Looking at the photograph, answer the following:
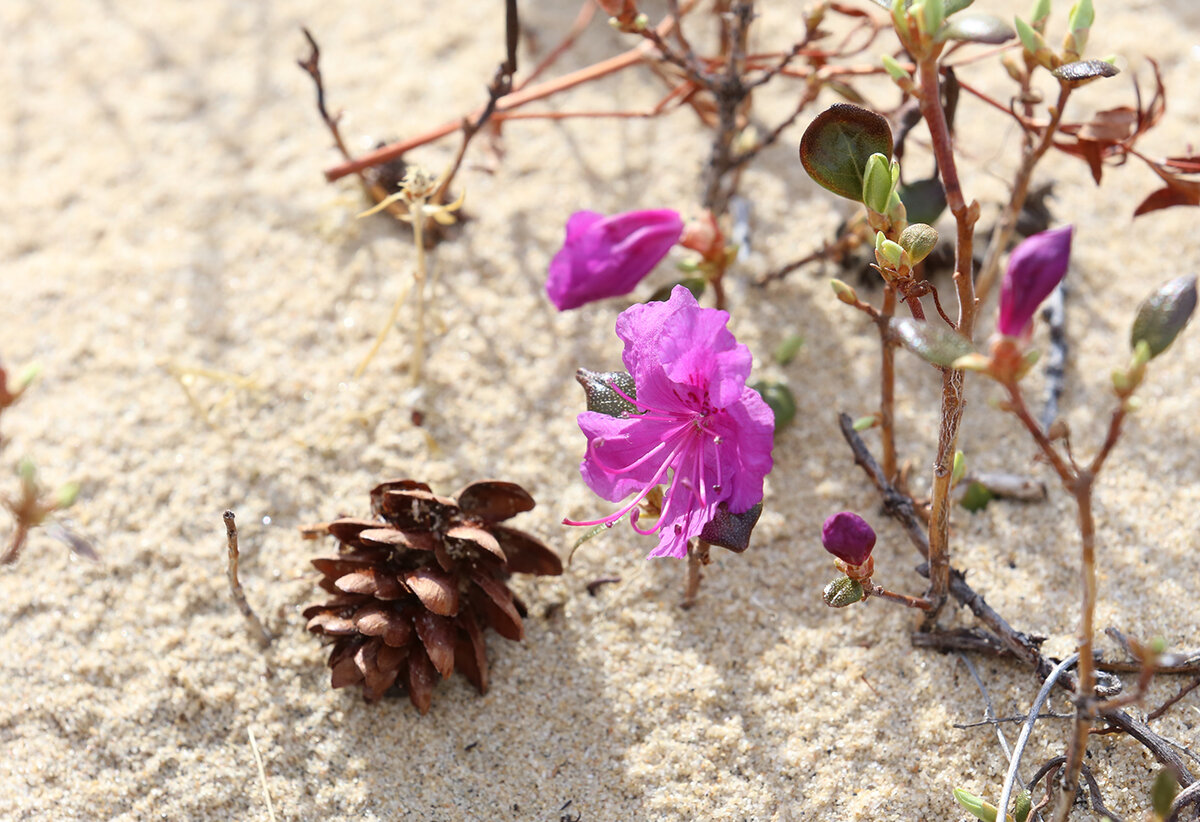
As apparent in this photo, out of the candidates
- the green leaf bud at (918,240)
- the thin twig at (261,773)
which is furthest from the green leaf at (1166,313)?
the thin twig at (261,773)

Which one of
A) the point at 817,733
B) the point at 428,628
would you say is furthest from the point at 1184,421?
the point at 428,628

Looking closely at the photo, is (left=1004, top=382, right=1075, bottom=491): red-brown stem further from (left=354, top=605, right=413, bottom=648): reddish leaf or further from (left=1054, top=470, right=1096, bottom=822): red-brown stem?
(left=354, top=605, right=413, bottom=648): reddish leaf

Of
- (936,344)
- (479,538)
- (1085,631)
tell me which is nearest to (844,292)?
(936,344)

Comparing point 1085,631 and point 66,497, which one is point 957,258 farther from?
point 66,497

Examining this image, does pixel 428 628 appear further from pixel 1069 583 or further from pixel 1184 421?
pixel 1184 421

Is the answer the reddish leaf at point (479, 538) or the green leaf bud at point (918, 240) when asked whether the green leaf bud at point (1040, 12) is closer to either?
the green leaf bud at point (918, 240)
